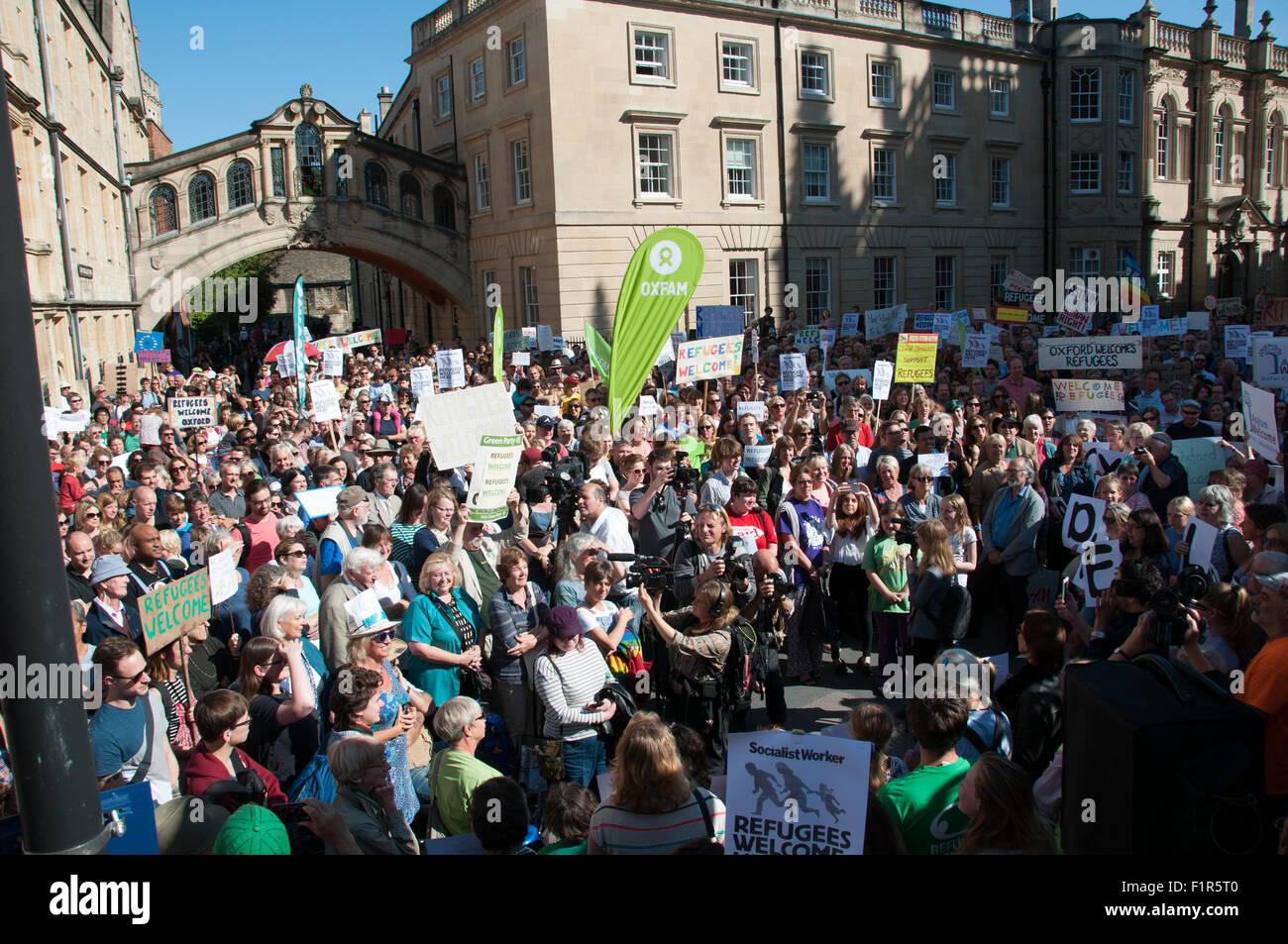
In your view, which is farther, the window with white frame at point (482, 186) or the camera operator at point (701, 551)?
the window with white frame at point (482, 186)

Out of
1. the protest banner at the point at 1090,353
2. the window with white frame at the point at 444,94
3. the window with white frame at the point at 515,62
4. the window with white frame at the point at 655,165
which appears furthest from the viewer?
the window with white frame at the point at 444,94

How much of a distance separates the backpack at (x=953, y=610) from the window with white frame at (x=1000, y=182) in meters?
30.5

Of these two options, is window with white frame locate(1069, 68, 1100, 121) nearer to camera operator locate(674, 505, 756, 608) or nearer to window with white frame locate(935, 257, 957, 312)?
window with white frame locate(935, 257, 957, 312)

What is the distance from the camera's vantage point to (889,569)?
682 centimetres

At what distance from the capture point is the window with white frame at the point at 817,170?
28859 mm

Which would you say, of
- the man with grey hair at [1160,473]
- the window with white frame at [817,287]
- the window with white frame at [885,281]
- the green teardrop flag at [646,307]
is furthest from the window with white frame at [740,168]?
the man with grey hair at [1160,473]

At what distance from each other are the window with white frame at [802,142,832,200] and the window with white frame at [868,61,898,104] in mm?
2710

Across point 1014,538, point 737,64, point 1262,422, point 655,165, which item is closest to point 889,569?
point 1014,538

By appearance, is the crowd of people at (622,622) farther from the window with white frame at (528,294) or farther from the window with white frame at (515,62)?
the window with white frame at (515,62)

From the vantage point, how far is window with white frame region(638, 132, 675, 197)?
26.2 metres

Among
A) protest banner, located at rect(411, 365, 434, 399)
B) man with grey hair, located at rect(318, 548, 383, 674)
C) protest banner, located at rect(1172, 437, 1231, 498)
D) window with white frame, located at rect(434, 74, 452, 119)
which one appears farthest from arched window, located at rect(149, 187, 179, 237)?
protest banner, located at rect(1172, 437, 1231, 498)

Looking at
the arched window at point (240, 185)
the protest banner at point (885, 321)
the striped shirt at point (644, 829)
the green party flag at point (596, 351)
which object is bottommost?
the striped shirt at point (644, 829)

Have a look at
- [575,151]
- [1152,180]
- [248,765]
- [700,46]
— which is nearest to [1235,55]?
[1152,180]
